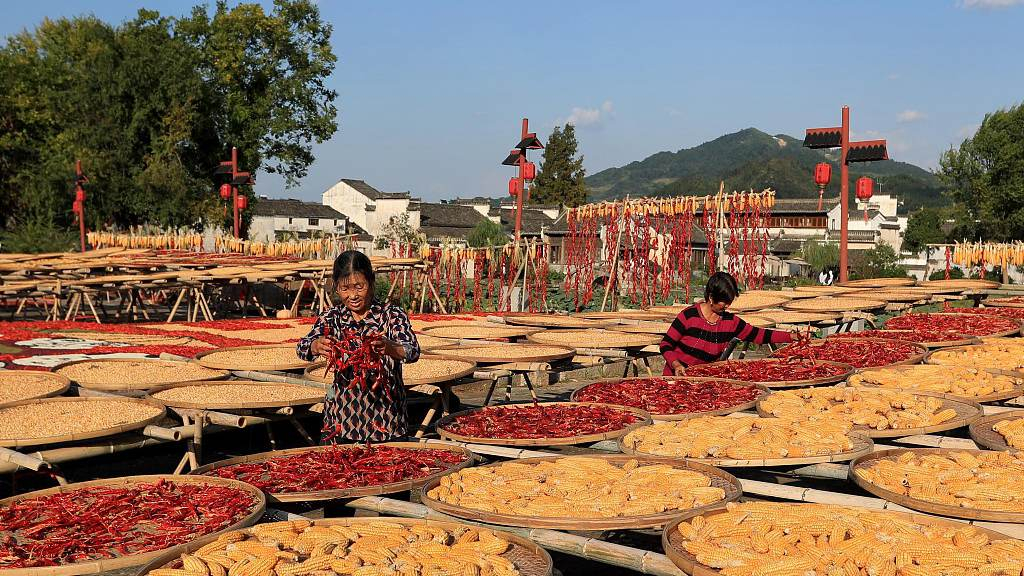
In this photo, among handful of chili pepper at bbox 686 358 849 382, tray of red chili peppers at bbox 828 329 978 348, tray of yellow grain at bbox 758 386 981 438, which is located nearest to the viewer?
tray of yellow grain at bbox 758 386 981 438

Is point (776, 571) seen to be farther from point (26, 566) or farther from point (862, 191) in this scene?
point (862, 191)

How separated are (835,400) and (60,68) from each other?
44791 mm

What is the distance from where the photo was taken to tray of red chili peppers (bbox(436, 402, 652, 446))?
191 inches

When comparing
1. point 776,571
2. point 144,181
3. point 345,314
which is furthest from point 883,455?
point 144,181

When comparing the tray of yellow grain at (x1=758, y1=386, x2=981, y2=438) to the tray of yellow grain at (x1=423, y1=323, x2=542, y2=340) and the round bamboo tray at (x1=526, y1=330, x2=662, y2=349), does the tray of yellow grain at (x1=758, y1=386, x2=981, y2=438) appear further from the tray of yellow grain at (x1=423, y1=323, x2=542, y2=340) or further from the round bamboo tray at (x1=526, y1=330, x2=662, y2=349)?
the tray of yellow grain at (x1=423, y1=323, x2=542, y2=340)

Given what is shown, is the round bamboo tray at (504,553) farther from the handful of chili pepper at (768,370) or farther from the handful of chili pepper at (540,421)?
the handful of chili pepper at (768,370)

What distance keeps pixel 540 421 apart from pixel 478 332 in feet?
16.1

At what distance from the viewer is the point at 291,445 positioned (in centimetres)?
781

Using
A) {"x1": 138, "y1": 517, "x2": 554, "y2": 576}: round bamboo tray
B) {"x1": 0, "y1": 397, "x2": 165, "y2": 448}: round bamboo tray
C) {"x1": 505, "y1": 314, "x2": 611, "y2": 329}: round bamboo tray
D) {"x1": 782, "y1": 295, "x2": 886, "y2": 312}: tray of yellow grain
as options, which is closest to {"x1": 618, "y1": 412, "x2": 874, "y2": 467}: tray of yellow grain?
{"x1": 138, "y1": 517, "x2": 554, "y2": 576}: round bamboo tray

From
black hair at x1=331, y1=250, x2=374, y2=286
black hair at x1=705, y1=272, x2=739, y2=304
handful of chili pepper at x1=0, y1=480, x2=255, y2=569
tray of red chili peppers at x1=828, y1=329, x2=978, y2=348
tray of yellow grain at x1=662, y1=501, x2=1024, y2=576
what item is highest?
black hair at x1=331, y1=250, x2=374, y2=286

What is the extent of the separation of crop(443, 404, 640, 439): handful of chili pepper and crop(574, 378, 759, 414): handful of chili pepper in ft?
1.19

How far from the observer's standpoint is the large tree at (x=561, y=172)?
7119 centimetres

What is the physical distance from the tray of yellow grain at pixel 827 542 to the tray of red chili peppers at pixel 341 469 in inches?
52.2

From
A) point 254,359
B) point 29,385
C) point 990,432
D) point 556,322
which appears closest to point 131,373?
point 29,385
